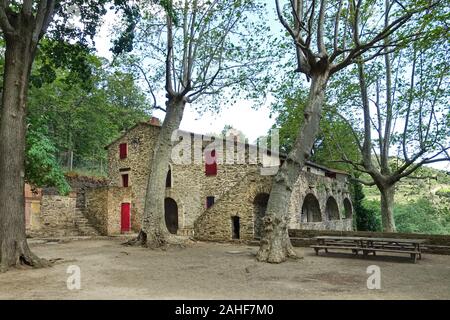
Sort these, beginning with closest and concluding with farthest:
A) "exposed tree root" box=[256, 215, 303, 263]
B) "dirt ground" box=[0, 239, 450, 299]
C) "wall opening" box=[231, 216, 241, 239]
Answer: "dirt ground" box=[0, 239, 450, 299] < "exposed tree root" box=[256, 215, 303, 263] < "wall opening" box=[231, 216, 241, 239]

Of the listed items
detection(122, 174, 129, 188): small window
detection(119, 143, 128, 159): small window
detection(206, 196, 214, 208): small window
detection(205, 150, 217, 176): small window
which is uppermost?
detection(119, 143, 128, 159): small window

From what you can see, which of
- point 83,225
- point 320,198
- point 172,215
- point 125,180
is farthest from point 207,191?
point 83,225

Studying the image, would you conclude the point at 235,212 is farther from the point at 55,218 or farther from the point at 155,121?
the point at 55,218

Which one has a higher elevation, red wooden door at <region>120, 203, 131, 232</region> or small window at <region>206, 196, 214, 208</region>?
small window at <region>206, 196, 214, 208</region>

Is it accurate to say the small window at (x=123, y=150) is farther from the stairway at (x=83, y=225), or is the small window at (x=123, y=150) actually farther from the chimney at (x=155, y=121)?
the stairway at (x=83, y=225)

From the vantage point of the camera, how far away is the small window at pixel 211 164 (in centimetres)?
1986

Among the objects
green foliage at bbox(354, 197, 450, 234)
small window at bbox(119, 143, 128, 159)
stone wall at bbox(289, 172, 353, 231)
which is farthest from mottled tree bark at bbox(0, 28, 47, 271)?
green foliage at bbox(354, 197, 450, 234)

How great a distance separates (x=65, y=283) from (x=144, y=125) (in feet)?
52.4

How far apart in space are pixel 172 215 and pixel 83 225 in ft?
Result: 18.0

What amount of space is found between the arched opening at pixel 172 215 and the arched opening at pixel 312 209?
27.3 feet

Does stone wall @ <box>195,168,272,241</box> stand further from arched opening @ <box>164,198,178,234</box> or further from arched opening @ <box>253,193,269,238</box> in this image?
arched opening @ <box>164,198,178,234</box>

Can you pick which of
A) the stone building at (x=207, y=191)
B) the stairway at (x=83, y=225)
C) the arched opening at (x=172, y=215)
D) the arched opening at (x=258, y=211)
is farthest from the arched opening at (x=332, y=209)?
the stairway at (x=83, y=225)

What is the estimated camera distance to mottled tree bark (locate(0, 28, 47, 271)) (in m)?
8.05

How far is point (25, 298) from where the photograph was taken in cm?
551
